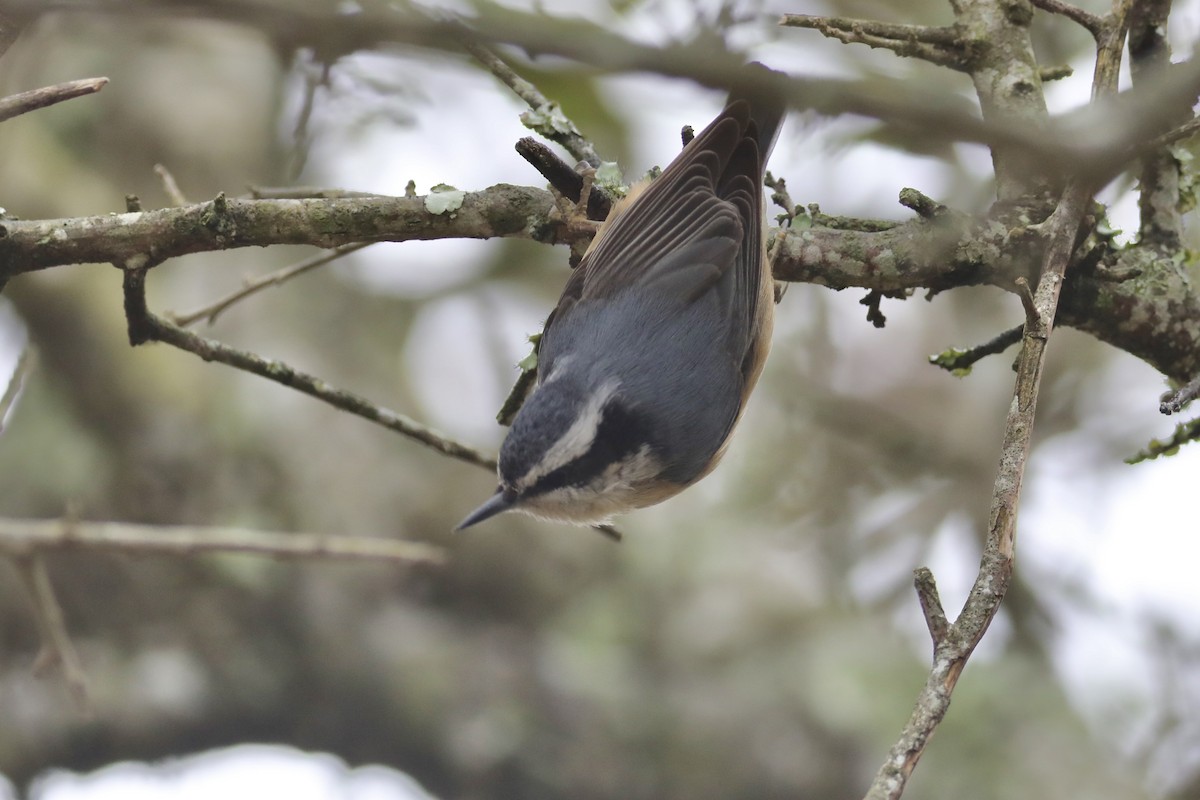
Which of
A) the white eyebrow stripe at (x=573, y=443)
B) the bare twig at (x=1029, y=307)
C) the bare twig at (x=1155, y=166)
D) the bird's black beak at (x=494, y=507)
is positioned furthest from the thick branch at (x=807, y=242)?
the bird's black beak at (x=494, y=507)

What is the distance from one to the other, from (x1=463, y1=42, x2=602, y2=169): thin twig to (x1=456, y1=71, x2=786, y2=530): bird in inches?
6.3

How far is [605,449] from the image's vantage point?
2662 mm

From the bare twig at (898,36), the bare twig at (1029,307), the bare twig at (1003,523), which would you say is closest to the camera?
the bare twig at (1003,523)

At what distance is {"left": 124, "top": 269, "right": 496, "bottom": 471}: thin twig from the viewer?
2.13m

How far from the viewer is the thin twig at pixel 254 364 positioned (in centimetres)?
213

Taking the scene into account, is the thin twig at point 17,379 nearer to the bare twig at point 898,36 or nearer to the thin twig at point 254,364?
the thin twig at point 254,364

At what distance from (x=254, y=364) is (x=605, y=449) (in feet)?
2.76

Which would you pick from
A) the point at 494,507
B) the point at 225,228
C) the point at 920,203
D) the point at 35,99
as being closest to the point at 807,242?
the point at 920,203

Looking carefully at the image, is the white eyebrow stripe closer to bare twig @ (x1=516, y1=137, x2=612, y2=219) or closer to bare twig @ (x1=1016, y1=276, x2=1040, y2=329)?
bare twig @ (x1=516, y1=137, x2=612, y2=219)

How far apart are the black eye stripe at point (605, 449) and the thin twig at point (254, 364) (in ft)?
0.60

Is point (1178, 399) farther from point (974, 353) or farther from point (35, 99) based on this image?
point (35, 99)

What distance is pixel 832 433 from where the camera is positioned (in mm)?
5332

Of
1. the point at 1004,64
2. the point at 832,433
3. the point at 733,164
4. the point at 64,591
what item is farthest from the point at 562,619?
the point at 1004,64

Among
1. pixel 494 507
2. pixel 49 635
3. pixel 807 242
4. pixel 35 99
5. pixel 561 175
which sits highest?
pixel 807 242
